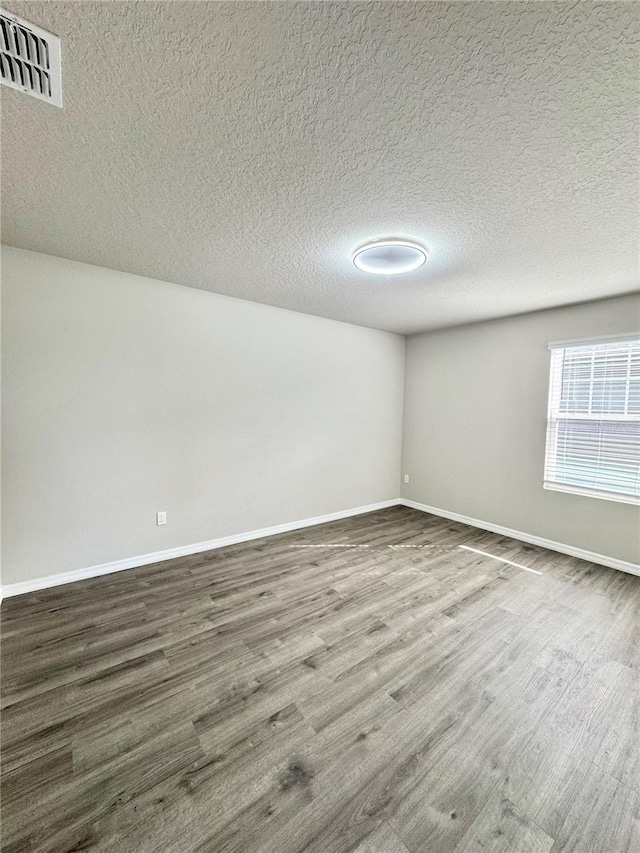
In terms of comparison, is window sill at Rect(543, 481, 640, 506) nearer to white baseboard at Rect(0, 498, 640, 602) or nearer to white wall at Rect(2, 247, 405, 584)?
white baseboard at Rect(0, 498, 640, 602)

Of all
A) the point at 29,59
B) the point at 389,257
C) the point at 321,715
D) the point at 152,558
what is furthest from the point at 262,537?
the point at 29,59

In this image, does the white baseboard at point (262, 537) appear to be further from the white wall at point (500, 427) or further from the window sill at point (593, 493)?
the window sill at point (593, 493)

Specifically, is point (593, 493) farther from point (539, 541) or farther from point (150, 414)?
point (150, 414)

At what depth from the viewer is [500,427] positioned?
3.87 metres

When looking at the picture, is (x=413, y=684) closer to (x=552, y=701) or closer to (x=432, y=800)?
(x=432, y=800)

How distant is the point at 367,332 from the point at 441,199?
273cm

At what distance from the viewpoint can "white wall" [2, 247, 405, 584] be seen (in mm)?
2428

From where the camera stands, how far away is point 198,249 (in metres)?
2.33

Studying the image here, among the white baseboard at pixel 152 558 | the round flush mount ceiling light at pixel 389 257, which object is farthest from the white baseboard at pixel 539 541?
the round flush mount ceiling light at pixel 389 257

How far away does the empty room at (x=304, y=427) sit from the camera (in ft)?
3.53

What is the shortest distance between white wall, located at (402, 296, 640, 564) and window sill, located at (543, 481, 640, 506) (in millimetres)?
45

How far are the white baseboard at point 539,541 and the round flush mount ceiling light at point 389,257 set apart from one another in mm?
3093

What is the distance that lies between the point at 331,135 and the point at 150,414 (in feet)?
8.05

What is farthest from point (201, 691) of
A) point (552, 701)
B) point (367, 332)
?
point (367, 332)
